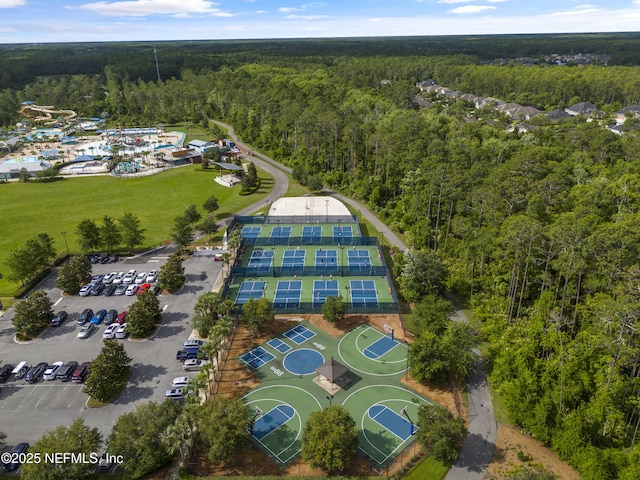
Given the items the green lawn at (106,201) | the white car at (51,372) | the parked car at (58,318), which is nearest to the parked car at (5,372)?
the white car at (51,372)

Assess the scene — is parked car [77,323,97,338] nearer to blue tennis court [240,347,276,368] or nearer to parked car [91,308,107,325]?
parked car [91,308,107,325]

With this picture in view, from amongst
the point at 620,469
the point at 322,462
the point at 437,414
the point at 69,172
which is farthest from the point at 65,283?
the point at 69,172

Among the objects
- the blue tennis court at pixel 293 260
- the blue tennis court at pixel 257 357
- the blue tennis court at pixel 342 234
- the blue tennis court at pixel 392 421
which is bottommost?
the blue tennis court at pixel 392 421

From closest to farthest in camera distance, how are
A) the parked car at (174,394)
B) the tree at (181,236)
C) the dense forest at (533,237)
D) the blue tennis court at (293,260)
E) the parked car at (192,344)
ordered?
the dense forest at (533,237)
the parked car at (174,394)
the parked car at (192,344)
the blue tennis court at (293,260)
the tree at (181,236)

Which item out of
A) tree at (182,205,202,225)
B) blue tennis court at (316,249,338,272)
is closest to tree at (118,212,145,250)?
tree at (182,205,202,225)

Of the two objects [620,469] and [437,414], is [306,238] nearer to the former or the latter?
[437,414]

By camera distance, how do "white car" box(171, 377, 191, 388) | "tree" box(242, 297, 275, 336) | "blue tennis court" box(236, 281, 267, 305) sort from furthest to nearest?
"blue tennis court" box(236, 281, 267, 305)
"tree" box(242, 297, 275, 336)
"white car" box(171, 377, 191, 388)

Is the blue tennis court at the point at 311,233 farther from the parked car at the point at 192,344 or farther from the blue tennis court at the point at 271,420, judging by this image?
the blue tennis court at the point at 271,420
